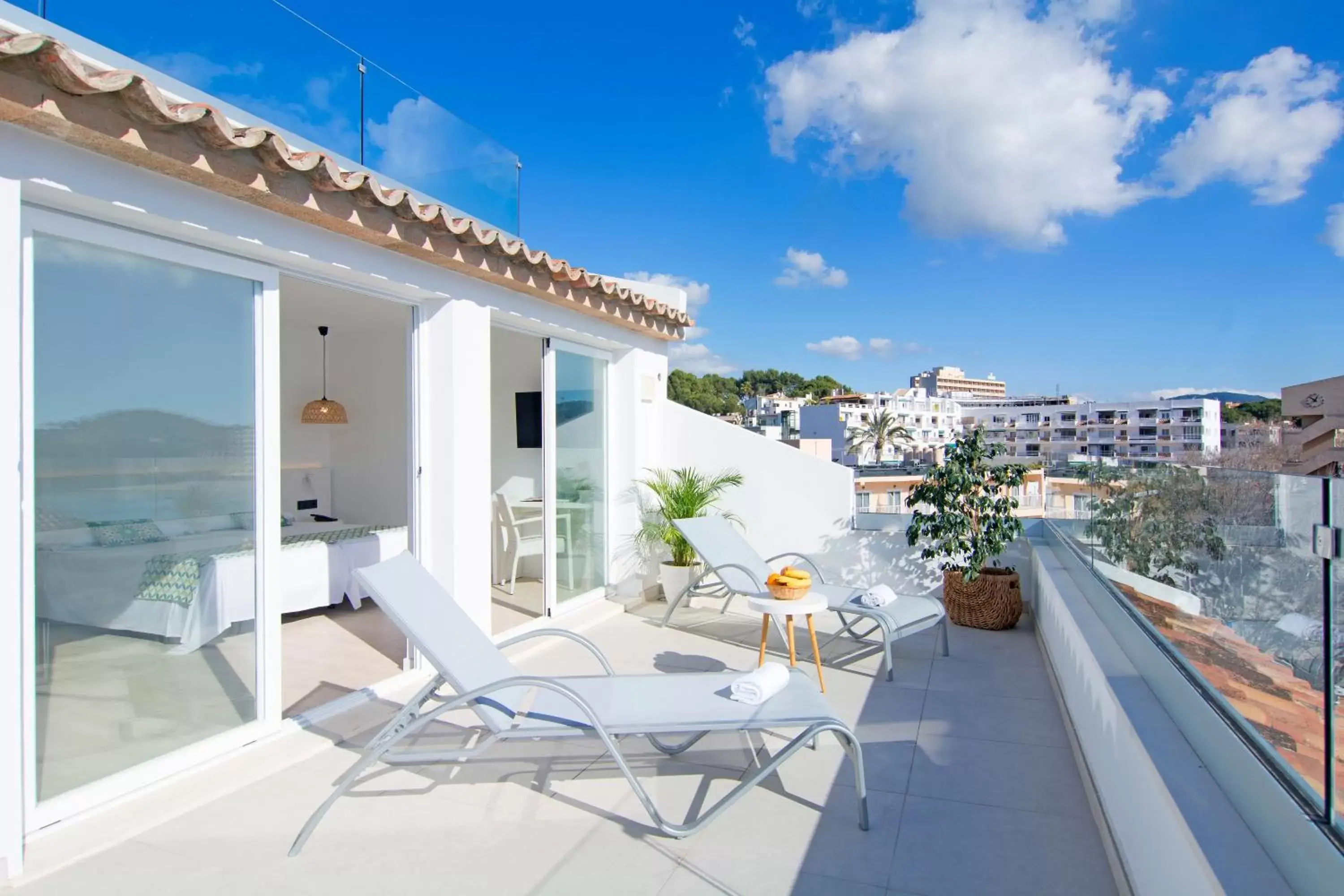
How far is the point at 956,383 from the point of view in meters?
108

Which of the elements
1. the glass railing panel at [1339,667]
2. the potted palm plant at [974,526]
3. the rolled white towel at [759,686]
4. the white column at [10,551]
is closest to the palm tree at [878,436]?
the potted palm plant at [974,526]

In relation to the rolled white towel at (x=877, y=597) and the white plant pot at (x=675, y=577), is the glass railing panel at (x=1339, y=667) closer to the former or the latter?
the rolled white towel at (x=877, y=597)

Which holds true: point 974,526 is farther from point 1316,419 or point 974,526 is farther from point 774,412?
point 774,412

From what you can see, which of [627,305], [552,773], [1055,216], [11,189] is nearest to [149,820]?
[552,773]

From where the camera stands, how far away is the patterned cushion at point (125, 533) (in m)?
3.46

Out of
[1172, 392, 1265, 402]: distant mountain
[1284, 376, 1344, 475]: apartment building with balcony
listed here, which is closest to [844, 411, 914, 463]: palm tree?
[1172, 392, 1265, 402]: distant mountain

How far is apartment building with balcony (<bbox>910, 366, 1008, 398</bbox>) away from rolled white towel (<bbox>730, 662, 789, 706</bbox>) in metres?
99.6

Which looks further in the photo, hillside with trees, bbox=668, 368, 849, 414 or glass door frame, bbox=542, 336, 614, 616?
hillside with trees, bbox=668, 368, 849, 414

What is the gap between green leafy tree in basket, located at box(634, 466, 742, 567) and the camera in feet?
26.0

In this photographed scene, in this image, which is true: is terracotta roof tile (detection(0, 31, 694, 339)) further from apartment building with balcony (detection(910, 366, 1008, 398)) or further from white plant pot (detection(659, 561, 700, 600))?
apartment building with balcony (detection(910, 366, 1008, 398))

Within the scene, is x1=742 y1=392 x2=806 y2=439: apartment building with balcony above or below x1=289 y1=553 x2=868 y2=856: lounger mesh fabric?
above

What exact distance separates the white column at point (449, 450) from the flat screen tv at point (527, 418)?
3.70 metres

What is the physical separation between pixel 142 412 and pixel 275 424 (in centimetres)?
71

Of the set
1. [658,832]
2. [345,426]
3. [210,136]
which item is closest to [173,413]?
[210,136]
